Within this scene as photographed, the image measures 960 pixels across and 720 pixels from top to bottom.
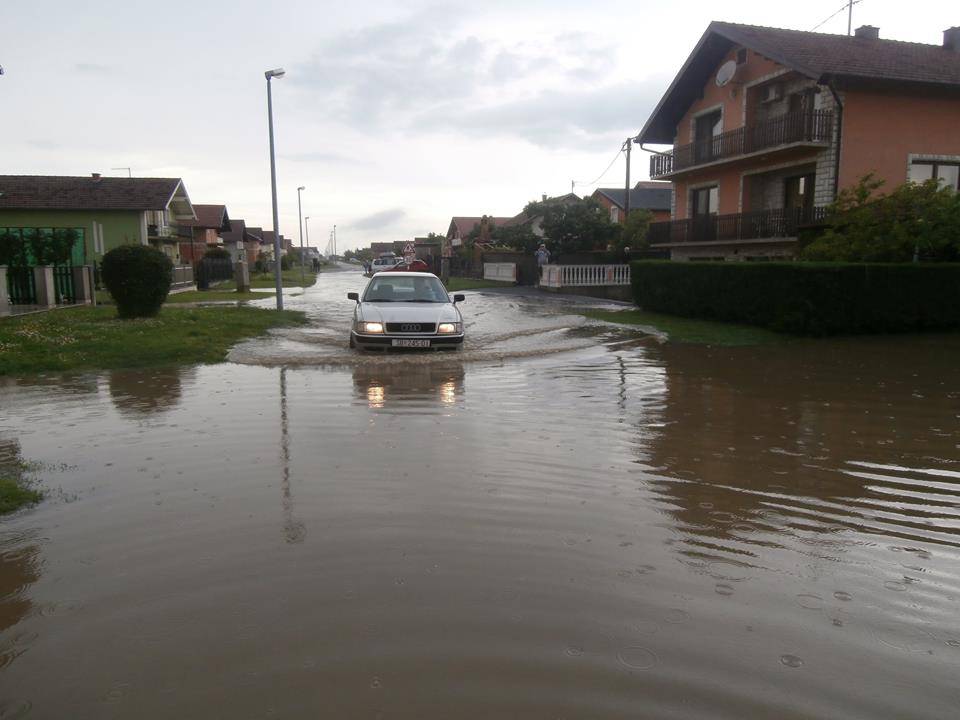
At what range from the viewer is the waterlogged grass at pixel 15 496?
16.5ft

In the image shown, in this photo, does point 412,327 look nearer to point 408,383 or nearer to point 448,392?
point 408,383

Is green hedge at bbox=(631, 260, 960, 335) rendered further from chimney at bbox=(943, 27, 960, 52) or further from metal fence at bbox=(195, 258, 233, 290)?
metal fence at bbox=(195, 258, 233, 290)

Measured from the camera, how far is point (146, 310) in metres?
17.0

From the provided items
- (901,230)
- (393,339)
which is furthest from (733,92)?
(393,339)

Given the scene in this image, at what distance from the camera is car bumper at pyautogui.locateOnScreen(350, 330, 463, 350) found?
498 inches

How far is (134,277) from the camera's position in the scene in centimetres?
1664

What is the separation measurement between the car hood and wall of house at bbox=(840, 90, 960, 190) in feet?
53.0

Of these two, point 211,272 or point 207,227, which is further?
point 207,227

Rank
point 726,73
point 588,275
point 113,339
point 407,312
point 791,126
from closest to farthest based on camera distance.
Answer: point 407,312 → point 113,339 → point 791,126 → point 726,73 → point 588,275

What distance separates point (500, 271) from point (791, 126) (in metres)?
20.1

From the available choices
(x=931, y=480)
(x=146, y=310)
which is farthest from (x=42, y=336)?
(x=931, y=480)

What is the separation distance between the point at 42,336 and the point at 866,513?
1331 cm

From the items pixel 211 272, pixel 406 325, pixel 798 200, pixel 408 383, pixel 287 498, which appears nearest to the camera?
pixel 287 498

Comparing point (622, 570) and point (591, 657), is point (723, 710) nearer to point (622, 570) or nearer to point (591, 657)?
point (591, 657)
